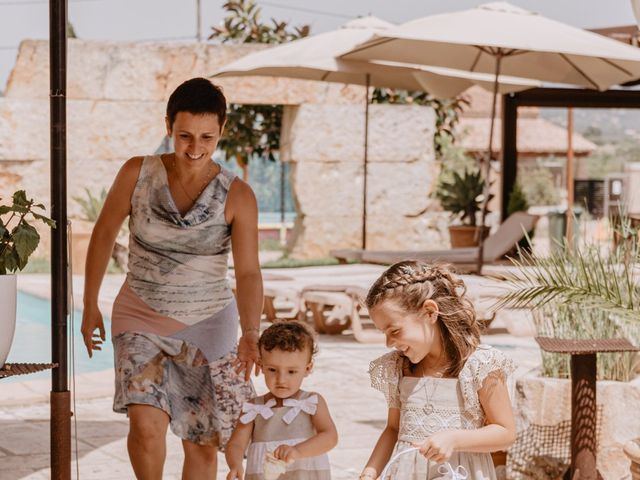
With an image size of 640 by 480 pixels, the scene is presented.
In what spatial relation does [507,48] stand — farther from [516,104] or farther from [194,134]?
[194,134]

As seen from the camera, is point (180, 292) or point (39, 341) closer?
point (180, 292)

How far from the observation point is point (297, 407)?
3.42 metres

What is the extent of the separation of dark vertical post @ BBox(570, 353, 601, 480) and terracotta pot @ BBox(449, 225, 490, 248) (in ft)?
35.8

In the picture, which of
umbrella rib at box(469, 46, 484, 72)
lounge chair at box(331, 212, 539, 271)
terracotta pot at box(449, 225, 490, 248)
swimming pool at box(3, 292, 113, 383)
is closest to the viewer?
swimming pool at box(3, 292, 113, 383)

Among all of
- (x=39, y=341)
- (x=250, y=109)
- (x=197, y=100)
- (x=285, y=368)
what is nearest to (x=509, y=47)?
(x=39, y=341)

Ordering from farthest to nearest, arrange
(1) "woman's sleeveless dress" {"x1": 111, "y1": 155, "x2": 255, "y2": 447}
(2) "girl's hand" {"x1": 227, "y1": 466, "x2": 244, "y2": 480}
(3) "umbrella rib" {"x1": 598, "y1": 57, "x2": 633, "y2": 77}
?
1. (3) "umbrella rib" {"x1": 598, "y1": 57, "x2": 633, "y2": 77}
2. (1) "woman's sleeveless dress" {"x1": 111, "y1": 155, "x2": 255, "y2": 447}
3. (2) "girl's hand" {"x1": 227, "y1": 466, "x2": 244, "y2": 480}

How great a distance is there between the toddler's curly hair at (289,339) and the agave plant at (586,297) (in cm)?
125

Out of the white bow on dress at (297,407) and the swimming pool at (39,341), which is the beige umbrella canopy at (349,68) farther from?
the white bow on dress at (297,407)

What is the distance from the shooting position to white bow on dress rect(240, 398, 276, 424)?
134 inches

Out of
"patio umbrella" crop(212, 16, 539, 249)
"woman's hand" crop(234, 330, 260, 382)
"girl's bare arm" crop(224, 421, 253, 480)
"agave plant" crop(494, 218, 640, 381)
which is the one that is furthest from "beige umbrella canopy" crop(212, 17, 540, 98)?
"girl's bare arm" crop(224, 421, 253, 480)

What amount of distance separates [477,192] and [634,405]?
11.7 metres

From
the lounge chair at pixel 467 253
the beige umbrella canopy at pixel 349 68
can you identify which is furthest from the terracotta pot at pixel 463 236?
the lounge chair at pixel 467 253

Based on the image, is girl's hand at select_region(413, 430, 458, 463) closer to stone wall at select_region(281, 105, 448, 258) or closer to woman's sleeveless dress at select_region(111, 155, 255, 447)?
woman's sleeveless dress at select_region(111, 155, 255, 447)

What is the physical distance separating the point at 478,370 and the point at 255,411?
73cm
